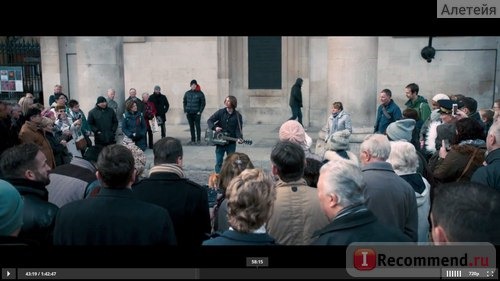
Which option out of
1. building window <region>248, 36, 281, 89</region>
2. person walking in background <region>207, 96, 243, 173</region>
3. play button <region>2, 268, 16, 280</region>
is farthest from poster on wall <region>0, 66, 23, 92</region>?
play button <region>2, 268, 16, 280</region>

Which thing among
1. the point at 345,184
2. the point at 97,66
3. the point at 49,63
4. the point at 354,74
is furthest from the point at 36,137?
the point at 49,63

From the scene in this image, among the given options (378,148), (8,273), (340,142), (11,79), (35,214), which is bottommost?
(8,273)

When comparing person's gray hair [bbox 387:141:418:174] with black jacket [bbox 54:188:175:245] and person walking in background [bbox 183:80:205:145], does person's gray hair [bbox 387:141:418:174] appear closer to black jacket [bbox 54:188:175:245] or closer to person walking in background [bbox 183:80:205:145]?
black jacket [bbox 54:188:175:245]

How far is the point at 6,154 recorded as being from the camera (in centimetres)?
387

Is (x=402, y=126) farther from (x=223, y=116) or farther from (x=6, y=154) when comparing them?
(x=223, y=116)

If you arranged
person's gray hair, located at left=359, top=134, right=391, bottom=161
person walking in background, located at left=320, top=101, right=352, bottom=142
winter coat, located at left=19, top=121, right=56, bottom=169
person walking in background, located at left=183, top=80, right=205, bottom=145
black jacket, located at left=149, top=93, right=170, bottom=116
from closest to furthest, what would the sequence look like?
person's gray hair, located at left=359, top=134, right=391, bottom=161 < winter coat, located at left=19, top=121, right=56, bottom=169 < person walking in background, located at left=320, top=101, right=352, bottom=142 < person walking in background, located at left=183, top=80, right=205, bottom=145 < black jacket, located at left=149, top=93, right=170, bottom=116

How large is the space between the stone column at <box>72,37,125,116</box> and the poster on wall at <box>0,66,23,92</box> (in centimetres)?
461

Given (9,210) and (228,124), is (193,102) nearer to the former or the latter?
(228,124)

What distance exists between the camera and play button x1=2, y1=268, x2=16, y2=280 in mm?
2777

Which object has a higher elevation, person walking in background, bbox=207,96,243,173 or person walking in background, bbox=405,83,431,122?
person walking in background, bbox=405,83,431,122

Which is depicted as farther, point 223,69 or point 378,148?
point 223,69

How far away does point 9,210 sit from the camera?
2.96m

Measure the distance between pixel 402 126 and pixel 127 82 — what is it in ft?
39.8

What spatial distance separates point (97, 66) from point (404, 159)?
8.96 m
